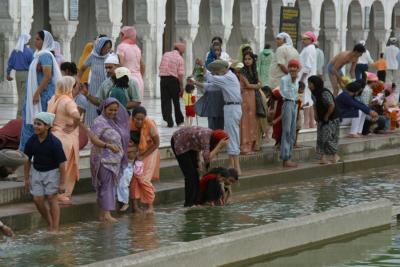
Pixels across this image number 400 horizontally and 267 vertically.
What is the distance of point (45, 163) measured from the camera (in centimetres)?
991

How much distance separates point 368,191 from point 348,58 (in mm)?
4131

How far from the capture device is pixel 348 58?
1736cm

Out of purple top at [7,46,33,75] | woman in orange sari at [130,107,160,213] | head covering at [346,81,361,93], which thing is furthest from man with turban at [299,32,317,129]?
woman in orange sari at [130,107,160,213]

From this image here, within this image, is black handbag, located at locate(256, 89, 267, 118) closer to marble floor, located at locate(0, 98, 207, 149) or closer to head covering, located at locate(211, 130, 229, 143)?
marble floor, located at locate(0, 98, 207, 149)

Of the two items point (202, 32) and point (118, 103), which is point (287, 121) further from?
point (202, 32)

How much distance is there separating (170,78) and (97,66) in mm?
4192

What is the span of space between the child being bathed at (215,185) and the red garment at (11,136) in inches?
74.6

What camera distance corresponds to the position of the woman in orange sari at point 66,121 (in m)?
10.8

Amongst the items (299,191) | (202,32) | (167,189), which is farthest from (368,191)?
(202,32)

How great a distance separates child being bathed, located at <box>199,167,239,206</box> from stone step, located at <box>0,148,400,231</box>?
18.7 inches

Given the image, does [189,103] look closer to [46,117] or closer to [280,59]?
[280,59]

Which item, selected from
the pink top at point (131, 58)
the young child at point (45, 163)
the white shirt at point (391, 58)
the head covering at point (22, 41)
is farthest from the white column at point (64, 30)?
the young child at point (45, 163)

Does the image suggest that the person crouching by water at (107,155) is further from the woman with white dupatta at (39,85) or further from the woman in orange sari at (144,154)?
the woman with white dupatta at (39,85)

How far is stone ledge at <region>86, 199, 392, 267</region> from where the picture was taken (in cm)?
803
